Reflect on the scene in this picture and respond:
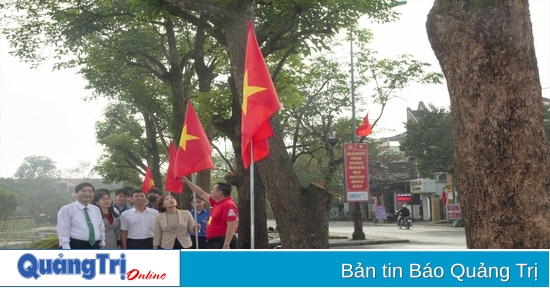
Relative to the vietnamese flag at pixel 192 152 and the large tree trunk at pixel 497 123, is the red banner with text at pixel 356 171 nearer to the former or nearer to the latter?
the vietnamese flag at pixel 192 152

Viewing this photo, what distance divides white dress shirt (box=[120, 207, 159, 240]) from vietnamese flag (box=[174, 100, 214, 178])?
0.88m

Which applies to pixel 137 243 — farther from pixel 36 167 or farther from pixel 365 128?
pixel 36 167

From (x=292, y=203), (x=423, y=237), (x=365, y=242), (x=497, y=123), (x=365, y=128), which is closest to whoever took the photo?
(x=497, y=123)

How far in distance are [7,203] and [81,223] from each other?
26.8 m

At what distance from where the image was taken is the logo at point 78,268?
6.13m

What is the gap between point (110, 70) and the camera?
24.2 meters

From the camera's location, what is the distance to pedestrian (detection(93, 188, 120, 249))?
376 inches

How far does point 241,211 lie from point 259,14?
13.3 ft

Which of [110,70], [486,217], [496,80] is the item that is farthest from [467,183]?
[110,70]

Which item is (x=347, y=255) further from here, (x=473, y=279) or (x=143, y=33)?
(x=143, y=33)

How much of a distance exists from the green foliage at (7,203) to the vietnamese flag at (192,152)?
22.6 metres

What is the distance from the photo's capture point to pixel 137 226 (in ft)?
32.5

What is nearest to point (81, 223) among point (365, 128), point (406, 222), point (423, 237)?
point (365, 128)

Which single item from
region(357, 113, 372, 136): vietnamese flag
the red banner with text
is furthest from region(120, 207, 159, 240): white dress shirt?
region(357, 113, 372, 136): vietnamese flag
